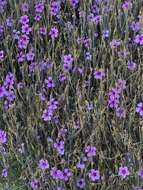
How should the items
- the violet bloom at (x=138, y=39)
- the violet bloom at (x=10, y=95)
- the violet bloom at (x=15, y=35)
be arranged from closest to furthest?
the violet bloom at (x=10, y=95)
the violet bloom at (x=138, y=39)
the violet bloom at (x=15, y=35)

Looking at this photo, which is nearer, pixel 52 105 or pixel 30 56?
pixel 52 105

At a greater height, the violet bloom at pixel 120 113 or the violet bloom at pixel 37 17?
the violet bloom at pixel 37 17

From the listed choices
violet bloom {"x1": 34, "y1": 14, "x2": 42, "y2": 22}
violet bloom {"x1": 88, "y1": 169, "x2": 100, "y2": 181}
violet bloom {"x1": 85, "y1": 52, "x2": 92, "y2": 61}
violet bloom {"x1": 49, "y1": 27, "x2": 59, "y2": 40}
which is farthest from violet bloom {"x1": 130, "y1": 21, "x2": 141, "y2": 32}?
violet bloom {"x1": 88, "y1": 169, "x2": 100, "y2": 181}

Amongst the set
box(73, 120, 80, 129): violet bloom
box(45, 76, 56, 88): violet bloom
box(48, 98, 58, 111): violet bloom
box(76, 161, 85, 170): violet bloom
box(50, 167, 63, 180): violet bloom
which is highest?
box(45, 76, 56, 88): violet bloom

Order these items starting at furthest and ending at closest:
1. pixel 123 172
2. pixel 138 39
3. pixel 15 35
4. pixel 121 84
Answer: pixel 15 35
pixel 138 39
pixel 121 84
pixel 123 172

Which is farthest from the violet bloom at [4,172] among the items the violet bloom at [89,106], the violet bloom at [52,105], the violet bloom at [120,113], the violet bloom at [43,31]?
the violet bloom at [43,31]

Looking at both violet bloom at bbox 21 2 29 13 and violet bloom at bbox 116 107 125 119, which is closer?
violet bloom at bbox 116 107 125 119

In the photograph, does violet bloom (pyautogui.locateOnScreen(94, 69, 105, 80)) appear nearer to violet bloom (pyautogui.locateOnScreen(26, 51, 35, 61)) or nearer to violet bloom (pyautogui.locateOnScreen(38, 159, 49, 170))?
violet bloom (pyautogui.locateOnScreen(26, 51, 35, 61))

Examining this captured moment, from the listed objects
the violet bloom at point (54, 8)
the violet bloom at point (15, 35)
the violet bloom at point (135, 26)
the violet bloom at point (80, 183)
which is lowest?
the violet bloom at point (80, 183)

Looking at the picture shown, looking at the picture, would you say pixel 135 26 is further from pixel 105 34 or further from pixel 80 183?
pixel 80 183

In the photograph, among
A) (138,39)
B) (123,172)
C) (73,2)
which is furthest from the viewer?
(73,2)

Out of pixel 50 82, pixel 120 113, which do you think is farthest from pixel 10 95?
pixel 120 113

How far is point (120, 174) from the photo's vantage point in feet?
7.05

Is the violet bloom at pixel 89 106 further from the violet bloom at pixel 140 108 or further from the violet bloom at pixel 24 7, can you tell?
the violet bloom at pixel 24 7
